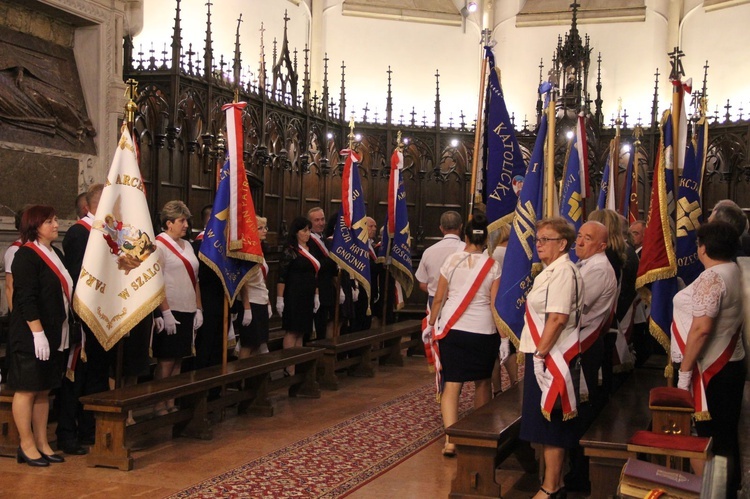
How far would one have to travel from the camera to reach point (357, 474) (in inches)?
205

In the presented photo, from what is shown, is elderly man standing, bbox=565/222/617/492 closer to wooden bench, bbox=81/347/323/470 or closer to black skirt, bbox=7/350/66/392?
wooden bench, bbox=81/347/323/470

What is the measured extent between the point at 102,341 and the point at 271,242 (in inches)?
257

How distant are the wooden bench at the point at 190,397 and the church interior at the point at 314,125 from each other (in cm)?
6

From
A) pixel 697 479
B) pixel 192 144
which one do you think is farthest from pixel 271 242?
pixel 697 479

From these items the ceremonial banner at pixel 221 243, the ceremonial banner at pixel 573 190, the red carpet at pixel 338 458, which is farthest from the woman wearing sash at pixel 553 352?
the ceremonial banner at pixel 221 243

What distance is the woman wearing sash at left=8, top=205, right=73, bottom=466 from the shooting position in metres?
5.07

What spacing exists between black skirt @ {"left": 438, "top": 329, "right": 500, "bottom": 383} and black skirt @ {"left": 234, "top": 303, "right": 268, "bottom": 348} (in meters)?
2.31

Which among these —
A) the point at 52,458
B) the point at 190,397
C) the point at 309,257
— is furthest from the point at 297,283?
the point at 52,458

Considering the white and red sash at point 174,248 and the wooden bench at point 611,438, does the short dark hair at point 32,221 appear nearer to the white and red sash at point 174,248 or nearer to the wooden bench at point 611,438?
the white and red sash at point 174,248

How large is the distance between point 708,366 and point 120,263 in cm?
374

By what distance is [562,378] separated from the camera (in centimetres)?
429

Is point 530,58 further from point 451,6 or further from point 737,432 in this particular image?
point 737,432

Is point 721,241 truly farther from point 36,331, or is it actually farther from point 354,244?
point 354,244

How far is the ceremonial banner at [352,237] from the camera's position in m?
8.70
